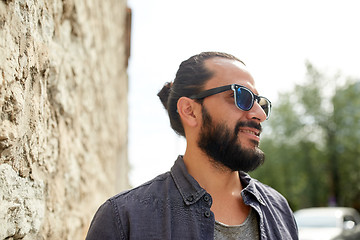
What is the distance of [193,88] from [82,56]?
4.06 feet

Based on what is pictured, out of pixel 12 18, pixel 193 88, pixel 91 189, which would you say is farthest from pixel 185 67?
pixel 91 189

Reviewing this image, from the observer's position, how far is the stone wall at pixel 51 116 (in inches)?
54.6

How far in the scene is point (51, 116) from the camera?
1.96 meters

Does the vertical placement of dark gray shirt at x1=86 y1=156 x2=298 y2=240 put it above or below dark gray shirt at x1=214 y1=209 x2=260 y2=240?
above

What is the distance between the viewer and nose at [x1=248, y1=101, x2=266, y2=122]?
1.78m

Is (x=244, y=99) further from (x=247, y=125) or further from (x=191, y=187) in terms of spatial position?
(x=191, y=187)

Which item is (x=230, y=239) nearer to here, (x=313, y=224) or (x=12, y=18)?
(x=12, y=18)

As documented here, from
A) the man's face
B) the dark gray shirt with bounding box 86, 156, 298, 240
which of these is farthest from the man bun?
the dark gray shirt with bounding box 86, 156, 298, 240

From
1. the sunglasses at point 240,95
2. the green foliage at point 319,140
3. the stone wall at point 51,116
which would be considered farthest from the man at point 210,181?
the green foliage at point 319,140

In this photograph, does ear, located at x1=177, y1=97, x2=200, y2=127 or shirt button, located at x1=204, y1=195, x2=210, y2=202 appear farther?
ear, located at x1=177, y1=97, x2=200, y2=127

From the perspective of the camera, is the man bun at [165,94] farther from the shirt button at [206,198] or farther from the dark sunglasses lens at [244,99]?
the shirt button at [206,198]

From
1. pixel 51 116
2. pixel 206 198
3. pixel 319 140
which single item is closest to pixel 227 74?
pixel 206 198

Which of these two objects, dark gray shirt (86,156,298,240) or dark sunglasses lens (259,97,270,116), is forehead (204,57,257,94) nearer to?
dark sunglasses lens (259,97,270,116)

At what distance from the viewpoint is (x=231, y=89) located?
178cm
